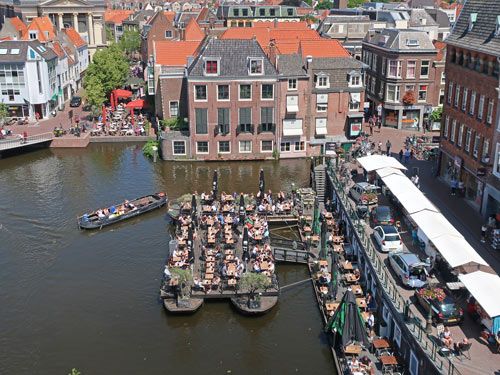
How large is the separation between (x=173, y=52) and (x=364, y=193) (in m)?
41.1

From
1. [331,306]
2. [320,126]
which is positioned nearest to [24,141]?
[320,126]

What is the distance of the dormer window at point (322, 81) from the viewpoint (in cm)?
6768

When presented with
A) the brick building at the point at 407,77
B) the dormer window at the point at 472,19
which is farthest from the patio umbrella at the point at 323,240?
the brick building at the point at 407,77

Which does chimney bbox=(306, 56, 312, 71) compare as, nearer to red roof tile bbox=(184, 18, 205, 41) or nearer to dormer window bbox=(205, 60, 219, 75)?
dormer window bbox=(205, 60, 219, 75)

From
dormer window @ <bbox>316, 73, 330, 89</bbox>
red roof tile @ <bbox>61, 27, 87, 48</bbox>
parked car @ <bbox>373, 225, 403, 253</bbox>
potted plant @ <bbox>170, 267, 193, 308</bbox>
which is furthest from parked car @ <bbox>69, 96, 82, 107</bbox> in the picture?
parked car @ <bbox>373, 225, 403, 253</bbox>

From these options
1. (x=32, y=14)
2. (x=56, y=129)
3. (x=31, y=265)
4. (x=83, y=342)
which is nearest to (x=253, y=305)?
(x=83, y=342)

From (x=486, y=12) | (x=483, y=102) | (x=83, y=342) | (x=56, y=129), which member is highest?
(x=486, y=12)

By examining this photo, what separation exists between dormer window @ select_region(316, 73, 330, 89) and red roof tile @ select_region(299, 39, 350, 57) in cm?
474

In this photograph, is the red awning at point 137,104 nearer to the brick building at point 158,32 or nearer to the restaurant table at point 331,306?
the brick building at point 158,32

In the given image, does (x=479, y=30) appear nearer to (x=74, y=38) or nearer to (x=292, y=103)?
(x=292, y=103)

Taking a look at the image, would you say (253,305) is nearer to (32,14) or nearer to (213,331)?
(213,331)

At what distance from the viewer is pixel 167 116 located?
75750 millimetres

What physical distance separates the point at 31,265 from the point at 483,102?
38.4 meters

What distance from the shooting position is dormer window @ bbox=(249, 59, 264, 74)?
215ft
